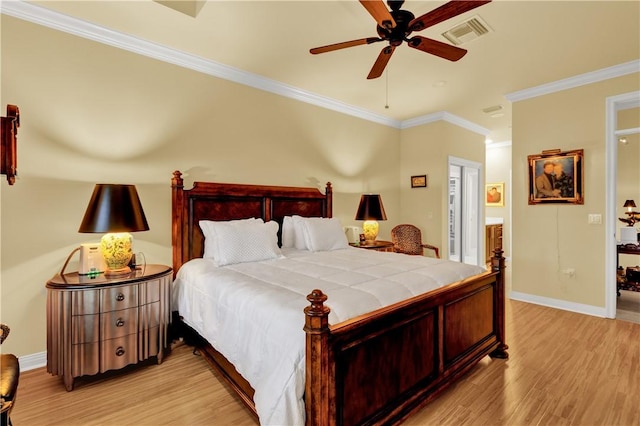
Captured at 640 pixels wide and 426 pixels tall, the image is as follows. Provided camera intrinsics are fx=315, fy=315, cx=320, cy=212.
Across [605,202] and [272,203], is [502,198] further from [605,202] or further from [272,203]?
[272,203]

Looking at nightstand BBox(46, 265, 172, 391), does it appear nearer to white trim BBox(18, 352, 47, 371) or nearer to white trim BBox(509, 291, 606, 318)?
white trim BBox(18, 352, 47, 371)

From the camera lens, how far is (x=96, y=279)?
2.32 meters

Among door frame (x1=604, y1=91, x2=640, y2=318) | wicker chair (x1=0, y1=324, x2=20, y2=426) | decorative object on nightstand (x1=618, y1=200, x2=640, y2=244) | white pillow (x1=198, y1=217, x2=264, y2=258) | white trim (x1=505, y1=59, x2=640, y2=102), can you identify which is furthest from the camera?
decorative object on nightstand (x1=618, y1=200, x2=640, y2=244)

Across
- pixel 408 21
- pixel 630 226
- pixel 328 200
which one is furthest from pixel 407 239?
pixel 408 21

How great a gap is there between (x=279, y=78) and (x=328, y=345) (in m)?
3.23

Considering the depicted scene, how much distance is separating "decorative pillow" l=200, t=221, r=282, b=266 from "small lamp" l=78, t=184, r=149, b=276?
0.59 metres

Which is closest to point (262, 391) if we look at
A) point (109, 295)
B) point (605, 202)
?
point (109, 295)

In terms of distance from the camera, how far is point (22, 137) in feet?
7.91

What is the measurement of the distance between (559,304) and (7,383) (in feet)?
16.7

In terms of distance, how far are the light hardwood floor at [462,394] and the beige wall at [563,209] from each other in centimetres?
114

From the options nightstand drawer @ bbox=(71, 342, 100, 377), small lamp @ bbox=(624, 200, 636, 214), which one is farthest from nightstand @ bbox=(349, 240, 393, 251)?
small lamp @ bbox=(624, 200, 636, 214)

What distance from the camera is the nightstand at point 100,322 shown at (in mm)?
2164

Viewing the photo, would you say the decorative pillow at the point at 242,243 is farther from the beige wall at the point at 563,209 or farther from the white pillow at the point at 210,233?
the beige wall at the point at 563,209

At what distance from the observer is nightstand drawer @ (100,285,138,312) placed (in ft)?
7.38
